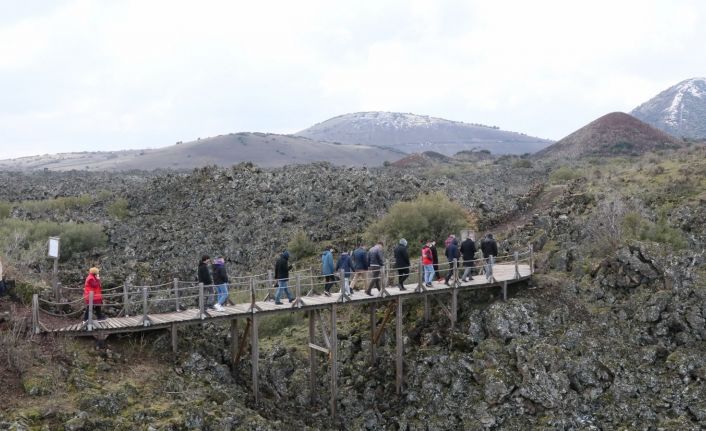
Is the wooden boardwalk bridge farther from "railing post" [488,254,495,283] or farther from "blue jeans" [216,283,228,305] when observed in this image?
"blue jeans" [216,283,228,305]

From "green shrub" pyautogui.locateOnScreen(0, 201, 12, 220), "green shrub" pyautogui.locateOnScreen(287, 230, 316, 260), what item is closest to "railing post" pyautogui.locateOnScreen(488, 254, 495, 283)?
"green shrub" pyautogui.locateOnScreen(287, 230, 316, 260)

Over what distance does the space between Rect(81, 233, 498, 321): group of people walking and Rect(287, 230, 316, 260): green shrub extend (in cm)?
1702

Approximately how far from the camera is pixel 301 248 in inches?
1730

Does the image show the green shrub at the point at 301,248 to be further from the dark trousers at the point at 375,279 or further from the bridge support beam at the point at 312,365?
the bridge support beam at the point at 312,365

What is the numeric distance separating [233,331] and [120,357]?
4073 millimetres

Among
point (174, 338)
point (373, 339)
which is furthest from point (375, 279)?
point (174, 338)

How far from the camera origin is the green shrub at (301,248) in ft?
144

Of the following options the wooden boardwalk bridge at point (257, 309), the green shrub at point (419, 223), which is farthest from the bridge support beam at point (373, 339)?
the green shrub at point (419, 223)

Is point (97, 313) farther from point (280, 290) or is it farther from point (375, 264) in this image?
point (375, 264)

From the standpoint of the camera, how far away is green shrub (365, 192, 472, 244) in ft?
134

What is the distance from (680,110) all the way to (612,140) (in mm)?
95920

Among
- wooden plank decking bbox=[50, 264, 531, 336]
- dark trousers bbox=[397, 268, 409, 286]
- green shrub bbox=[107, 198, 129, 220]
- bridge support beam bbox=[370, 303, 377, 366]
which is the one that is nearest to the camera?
wooden plank decking bbox=[50, 264, 531, 336]

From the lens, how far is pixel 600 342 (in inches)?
918

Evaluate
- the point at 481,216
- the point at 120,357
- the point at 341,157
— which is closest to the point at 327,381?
the point at 120,357
